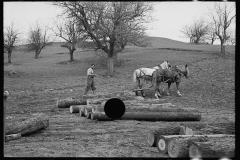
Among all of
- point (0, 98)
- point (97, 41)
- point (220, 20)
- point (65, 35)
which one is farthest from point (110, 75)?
point (0, 98)

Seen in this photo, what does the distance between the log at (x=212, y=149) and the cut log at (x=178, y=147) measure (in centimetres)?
13

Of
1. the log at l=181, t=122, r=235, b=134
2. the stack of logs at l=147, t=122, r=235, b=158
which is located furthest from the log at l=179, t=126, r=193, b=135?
the log at l=181, t=122, r=235, b=134

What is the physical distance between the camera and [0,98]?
144 inches

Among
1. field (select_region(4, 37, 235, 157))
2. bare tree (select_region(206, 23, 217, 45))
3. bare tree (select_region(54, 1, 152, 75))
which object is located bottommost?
field (select_region(4, 37, 235, 157))

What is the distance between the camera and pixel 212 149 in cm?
553

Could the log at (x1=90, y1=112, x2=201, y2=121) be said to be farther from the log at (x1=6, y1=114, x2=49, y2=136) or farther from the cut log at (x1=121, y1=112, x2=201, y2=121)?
the log at (x1=6, y1=114, x2=49, y2=136)

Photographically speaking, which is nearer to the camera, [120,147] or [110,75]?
[120,147]

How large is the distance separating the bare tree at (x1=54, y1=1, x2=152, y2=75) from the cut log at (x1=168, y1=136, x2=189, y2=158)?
17.4m

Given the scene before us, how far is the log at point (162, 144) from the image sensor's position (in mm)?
6391

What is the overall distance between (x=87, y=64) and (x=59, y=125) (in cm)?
2941

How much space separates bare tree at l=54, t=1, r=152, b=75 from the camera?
75.8 feet

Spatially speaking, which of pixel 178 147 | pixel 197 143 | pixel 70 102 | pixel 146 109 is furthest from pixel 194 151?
pixel 70 102

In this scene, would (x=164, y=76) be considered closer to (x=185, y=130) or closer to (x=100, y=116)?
(x=100, y=116)
